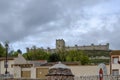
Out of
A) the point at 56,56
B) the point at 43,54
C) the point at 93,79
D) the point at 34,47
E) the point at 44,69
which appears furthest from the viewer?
the point at 34,47

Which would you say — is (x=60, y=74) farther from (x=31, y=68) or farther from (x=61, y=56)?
(x=61, y=56)

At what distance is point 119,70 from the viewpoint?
225 ft

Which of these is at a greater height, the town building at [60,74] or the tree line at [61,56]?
the tree line at [61,56]

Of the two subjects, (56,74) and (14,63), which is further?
(14,63)

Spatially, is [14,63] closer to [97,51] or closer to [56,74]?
[56,74]

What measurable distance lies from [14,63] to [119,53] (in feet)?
81.4

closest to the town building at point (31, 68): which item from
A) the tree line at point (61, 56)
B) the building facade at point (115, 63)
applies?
the building facade at point (115, 63)

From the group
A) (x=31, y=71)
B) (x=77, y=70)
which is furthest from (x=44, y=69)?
(x=77, y=70)

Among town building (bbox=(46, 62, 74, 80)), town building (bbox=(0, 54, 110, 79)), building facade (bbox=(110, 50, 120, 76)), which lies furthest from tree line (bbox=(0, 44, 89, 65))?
town building (bbox=(46, 62, 74, 80))

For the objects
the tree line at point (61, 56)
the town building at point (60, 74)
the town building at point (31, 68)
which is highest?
the tree line at point (61, 56)

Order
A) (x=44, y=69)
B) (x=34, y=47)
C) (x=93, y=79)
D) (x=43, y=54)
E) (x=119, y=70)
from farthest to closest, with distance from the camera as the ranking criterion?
(x=34, y=47)
(x=43, y=54)
(x=44, y=69)
(x=119, y=70)
(x=93, y=79)

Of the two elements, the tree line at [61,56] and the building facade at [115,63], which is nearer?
the building facade at [115,63]

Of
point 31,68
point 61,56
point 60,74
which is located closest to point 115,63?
point 31,68

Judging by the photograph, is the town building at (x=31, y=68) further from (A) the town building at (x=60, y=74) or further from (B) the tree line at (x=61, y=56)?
(A) the town building at (x=60, y=74)
